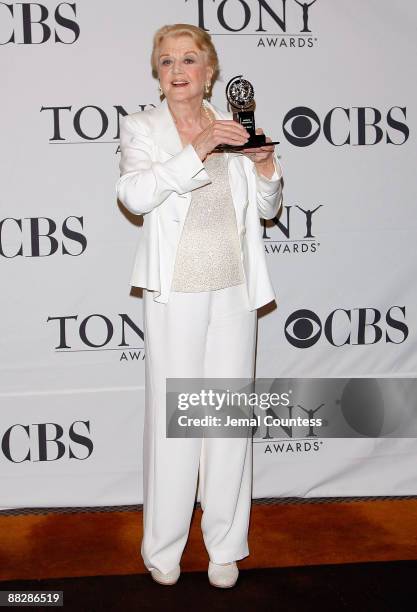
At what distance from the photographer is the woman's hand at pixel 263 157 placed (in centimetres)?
262

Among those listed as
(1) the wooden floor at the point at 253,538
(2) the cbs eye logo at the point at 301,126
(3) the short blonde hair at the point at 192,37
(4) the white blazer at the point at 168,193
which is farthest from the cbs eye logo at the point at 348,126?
A: (1) the wooden floor at the point at 253,538

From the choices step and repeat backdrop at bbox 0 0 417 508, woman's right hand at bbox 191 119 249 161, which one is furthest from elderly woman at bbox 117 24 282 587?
step and repeat backdrop at bbox 0 0 417 508

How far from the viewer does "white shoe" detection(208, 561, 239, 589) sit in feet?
9.40

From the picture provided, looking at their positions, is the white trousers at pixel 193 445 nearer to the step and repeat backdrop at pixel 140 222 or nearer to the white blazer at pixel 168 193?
the white blazer at pixel 168 193

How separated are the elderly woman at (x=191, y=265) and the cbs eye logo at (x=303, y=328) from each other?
794 millimetres

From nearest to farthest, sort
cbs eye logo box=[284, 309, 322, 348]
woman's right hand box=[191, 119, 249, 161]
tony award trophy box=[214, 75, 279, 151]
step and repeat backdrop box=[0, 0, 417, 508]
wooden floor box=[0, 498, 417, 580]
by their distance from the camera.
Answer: woman's right hand box=[191, 119, 249, 161], tony award trophy box=[214, 75, 279, 151], wooden floor box=[0, 498, 417, 580], step and repeat backdrop box=[0, 0, 417, 508], cbs eye logo box=[284, 309, 322, 348]

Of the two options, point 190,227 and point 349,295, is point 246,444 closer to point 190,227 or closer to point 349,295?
point 190,227

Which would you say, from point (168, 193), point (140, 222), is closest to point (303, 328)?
point (140, 222)

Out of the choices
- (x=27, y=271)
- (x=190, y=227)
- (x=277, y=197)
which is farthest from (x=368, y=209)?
(x=27, y=271)

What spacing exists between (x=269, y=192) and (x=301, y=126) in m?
0.79

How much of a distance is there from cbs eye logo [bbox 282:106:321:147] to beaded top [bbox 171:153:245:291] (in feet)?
2.75

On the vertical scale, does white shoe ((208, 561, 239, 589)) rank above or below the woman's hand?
below

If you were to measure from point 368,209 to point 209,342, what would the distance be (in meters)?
1.13

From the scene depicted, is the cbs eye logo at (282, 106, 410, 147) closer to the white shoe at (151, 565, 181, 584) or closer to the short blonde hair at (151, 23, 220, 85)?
the short blonde hair at (151, 23, 220, 85)
